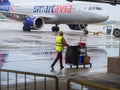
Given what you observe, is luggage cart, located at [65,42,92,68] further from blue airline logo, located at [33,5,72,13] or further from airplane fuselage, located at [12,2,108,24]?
blue airline logo, located at [33,5,72,13]

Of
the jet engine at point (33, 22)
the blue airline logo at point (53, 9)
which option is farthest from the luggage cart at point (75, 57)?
the blue airline logo at point (53, 9)

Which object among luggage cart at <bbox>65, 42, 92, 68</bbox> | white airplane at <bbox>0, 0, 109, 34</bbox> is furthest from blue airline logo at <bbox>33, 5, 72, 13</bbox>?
luggage cart at <bbox>65, 42, 92, 68</bbox>

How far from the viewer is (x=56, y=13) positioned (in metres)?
47.2

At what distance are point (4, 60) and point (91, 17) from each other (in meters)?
25.9

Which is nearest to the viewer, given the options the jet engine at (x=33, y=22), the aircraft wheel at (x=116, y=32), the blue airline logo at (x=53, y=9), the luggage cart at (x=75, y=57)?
the luggage cart at (x=75, y=57)

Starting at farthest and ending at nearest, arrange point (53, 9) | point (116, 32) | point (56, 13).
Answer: point (53, 9), point (56, 13), point (116, 32)

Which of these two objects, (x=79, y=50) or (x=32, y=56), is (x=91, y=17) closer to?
(x=32, y=56)

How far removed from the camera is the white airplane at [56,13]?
1720 inches

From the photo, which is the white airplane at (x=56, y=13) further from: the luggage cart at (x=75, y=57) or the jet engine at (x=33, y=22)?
the luggage cart at (x=75, y=57)

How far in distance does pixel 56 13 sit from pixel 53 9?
856 millimetres

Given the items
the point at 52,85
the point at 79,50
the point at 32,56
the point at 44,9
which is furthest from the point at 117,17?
the point at 52,85

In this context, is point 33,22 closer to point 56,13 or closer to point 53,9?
point 56,13

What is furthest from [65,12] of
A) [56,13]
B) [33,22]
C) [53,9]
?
[33,22]

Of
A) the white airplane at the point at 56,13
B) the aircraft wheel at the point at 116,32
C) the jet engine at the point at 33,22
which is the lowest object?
the aircraft wheel at the point at 116,32
